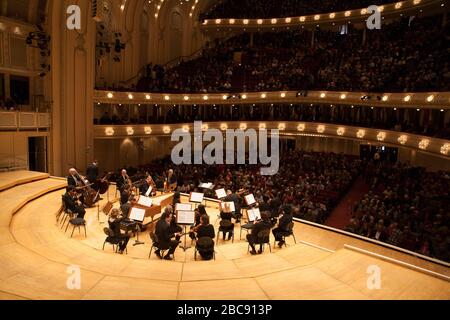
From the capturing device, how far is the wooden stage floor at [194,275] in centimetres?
576

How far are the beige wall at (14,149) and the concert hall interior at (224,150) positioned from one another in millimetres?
59

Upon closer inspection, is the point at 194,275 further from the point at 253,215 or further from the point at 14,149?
the point at 14,149

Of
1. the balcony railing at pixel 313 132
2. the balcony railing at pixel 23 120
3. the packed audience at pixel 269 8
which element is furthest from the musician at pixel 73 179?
the packed audience at pixel 269 8

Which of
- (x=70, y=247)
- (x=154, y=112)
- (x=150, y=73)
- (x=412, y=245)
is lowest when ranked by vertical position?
(x=412, y=245)

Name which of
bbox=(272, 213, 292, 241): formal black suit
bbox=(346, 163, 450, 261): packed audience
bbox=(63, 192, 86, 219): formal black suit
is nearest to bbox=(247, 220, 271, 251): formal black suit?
bbox=(272, 213, 292, 241): formal black suit

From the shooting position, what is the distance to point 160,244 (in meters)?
8.55

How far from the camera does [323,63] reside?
25.5 metres

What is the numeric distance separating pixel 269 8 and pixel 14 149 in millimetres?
24729

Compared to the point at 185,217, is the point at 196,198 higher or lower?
higher

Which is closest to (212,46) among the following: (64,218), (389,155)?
(389,155)

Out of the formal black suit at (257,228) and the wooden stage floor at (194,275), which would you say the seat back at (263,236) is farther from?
the wooden stage floor at (194,275)

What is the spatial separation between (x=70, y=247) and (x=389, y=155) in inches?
840

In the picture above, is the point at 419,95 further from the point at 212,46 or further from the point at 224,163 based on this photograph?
the point at 212,46

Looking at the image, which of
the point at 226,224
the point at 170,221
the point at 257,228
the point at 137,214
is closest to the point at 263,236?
the point at 257,228
